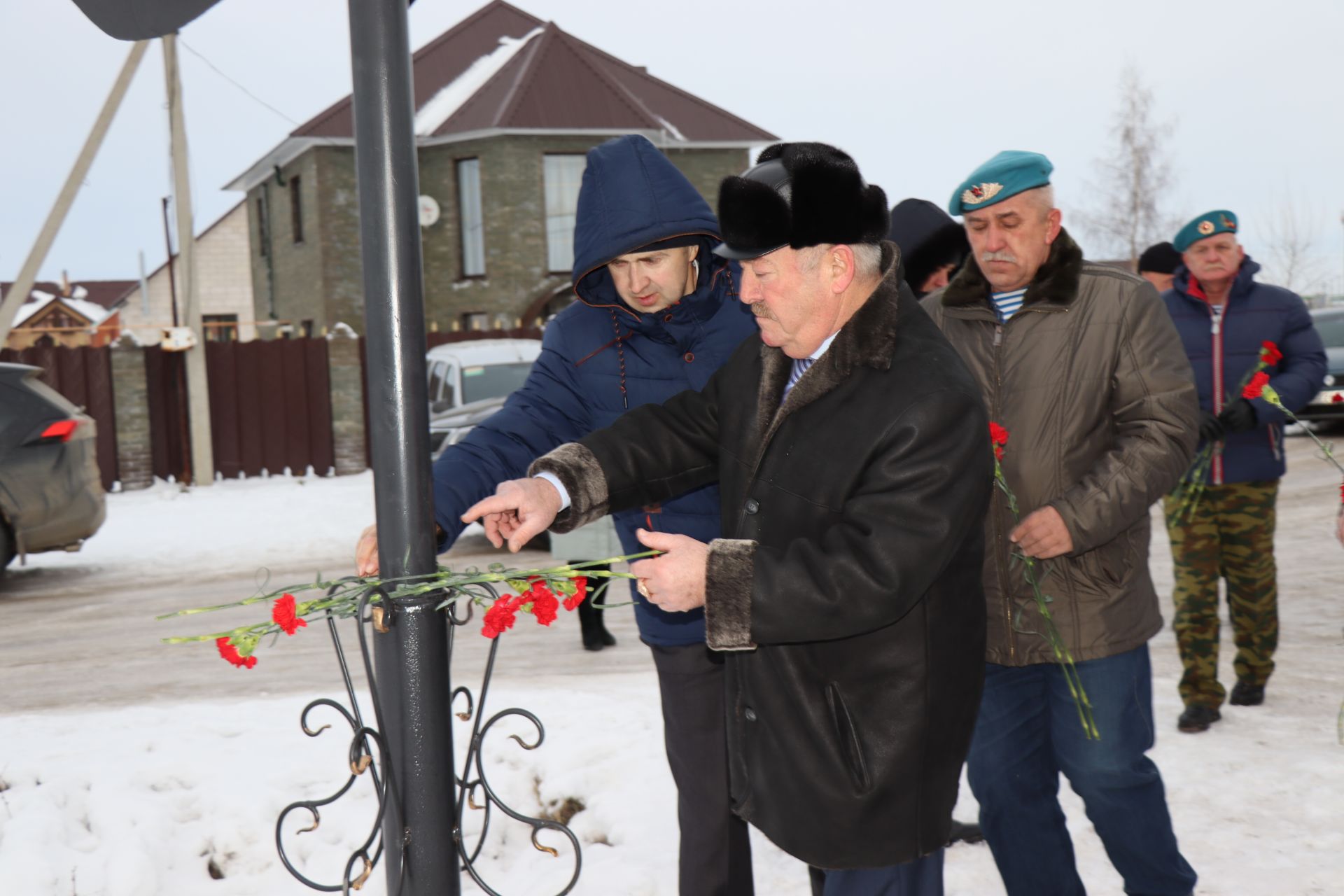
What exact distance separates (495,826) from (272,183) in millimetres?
25302

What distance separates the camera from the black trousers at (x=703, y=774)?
3.01 m

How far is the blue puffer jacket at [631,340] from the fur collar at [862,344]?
73cm

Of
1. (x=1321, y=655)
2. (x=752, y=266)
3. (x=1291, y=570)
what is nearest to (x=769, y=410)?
(x=752, y=266)

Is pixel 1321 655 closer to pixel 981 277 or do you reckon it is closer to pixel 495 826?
pixel 981 277

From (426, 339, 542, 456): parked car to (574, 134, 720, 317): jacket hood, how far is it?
7.98 meters

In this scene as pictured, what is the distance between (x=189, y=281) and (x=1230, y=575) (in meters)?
13.7

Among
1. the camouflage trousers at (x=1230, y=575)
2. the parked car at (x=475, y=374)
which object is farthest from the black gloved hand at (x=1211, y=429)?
the parked car at (x=475, y=374)

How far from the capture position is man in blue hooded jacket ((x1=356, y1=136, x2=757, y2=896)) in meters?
2.96

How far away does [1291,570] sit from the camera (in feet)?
27.0

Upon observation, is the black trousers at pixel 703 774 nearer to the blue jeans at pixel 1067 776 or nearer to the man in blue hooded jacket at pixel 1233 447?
the blue jeans at pixel 1067 776

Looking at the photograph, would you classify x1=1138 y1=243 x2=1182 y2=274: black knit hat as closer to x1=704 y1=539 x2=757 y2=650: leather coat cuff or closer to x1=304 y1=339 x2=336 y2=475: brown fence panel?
x1=704 y1=539 x2=757 y2=650: leather coat cuff

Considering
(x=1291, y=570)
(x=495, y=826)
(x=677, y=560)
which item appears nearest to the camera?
(x=677, y=560)

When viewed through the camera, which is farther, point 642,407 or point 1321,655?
point 1321,655

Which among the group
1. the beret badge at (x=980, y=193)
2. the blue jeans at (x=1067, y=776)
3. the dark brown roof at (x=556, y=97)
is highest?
the dark brown roof at (x=556, y=97)
